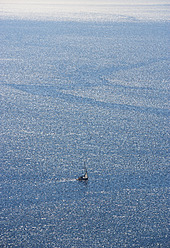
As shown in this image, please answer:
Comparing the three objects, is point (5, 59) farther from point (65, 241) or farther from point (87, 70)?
point (65, 241)

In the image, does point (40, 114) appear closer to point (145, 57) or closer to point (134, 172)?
point (134, 172)

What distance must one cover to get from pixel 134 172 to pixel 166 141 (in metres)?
0.29

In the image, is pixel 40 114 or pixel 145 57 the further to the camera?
pixel 145 57

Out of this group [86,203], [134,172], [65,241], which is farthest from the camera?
[134,172]

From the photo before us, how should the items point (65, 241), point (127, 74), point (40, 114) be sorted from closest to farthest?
1. point (65, 241)
2. point (40, 114)
3. point (127, 74)

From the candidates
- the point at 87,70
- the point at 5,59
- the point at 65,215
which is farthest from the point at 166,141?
the point at 5,59

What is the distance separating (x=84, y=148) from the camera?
132 centimetres

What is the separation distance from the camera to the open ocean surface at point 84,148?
0.92m

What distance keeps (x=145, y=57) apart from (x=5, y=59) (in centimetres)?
110

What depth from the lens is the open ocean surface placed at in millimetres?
923

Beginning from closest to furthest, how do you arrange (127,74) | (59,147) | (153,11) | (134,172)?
(134,172) → (59,147) → (127,74) → (153,11)

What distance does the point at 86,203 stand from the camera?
3.33ft

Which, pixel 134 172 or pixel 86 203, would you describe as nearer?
pixel 86 203

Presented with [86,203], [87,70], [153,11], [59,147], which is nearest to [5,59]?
[87,70]
